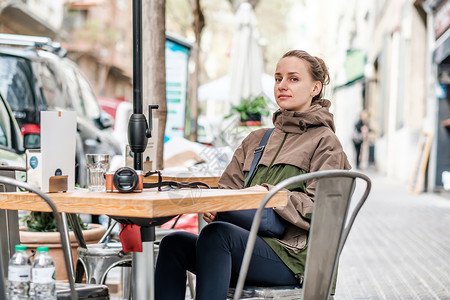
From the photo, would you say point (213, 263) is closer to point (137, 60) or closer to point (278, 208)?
point (278, 208)

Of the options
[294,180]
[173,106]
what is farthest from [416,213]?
[294,180]

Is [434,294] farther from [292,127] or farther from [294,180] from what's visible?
[294,180]

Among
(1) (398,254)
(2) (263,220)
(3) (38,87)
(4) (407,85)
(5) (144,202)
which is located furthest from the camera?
(4) (407,85)

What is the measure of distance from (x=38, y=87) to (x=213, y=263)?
6.13 m

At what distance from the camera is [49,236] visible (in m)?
4.41

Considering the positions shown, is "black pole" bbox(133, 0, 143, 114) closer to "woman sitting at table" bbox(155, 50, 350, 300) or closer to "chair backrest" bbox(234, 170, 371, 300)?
"woman sitting at table" bbox(155, 50, 350, 300)

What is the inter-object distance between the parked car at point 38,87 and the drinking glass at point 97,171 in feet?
13.0

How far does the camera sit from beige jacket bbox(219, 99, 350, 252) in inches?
114

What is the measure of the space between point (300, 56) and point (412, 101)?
12390mm

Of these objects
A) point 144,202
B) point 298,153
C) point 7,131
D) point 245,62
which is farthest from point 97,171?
point 245,62

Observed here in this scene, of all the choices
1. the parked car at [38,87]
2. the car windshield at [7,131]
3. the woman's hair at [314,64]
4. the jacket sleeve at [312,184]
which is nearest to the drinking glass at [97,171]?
the jacket sleeve at [312,184]

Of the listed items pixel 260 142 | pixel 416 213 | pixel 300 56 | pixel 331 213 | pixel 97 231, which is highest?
pixel 300 56

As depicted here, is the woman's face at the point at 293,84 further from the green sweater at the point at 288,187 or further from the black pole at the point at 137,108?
the black pole at the point at 137,108

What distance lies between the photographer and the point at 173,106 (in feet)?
36.3
